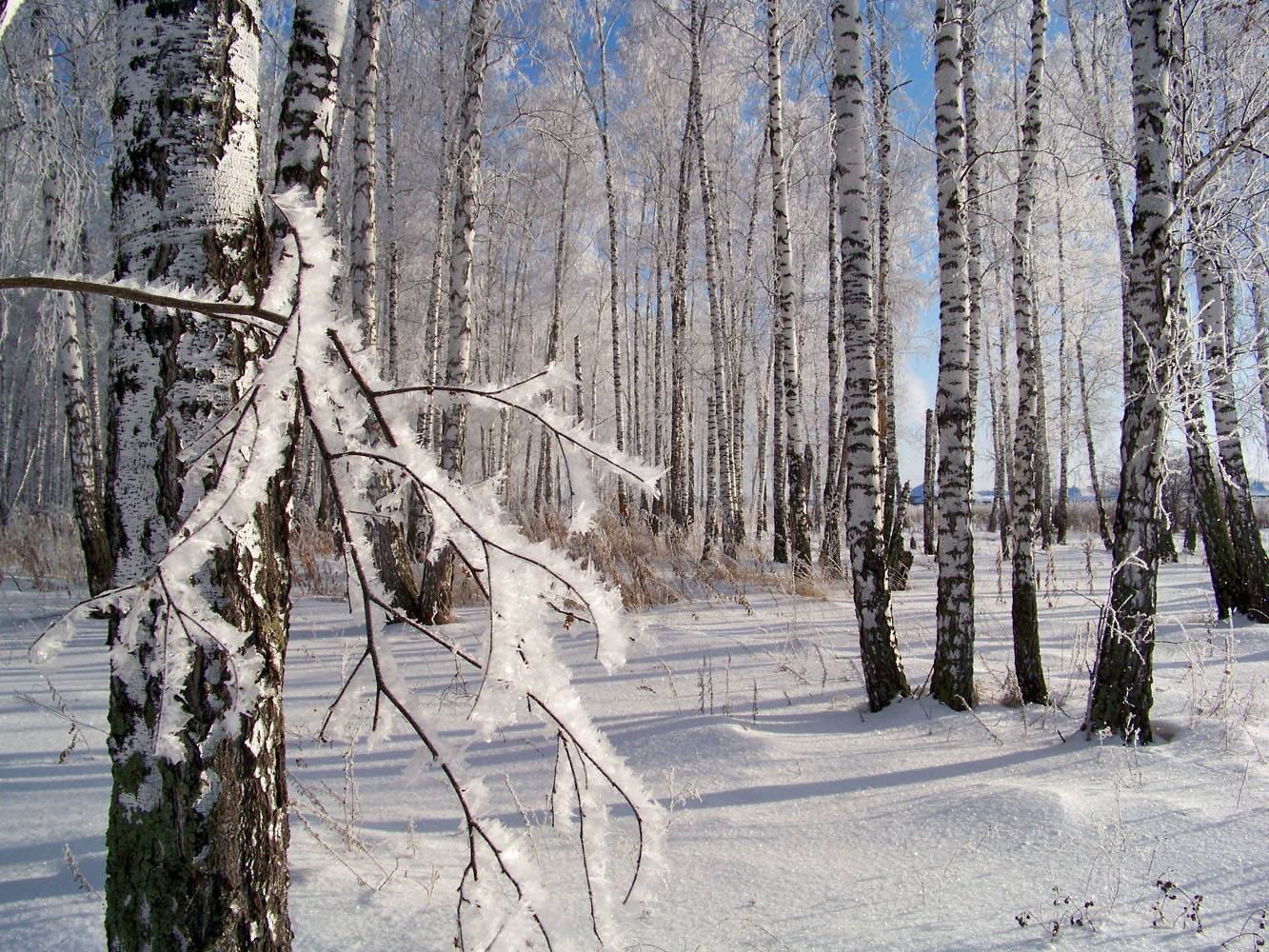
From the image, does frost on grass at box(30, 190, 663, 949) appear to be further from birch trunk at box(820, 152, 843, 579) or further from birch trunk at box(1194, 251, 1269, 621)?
Answer: birch trunk at box(820, 152, 843, 579)

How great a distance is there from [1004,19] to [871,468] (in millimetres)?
10693

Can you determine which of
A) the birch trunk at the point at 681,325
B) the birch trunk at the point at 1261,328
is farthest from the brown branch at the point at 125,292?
the birch trunk at the point at 681,325

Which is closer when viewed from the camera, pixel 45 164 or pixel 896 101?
pixel 45 164

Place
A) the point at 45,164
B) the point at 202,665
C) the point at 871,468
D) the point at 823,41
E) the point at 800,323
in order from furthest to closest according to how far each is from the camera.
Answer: the point at 800,323 < the point at 823,41 < the point at 45,164 < the point at 871,468 < the point at 202,665

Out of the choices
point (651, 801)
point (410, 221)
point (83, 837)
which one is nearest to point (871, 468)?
point (651, 801)

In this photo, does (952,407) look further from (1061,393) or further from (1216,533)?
(1061,393)

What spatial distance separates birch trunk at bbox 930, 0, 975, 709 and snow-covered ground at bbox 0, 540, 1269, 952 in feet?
0.97

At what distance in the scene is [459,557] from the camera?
74 cm

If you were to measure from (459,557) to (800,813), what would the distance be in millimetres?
2258

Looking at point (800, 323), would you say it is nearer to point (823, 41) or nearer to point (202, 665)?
point (823, 41)

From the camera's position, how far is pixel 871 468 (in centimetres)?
372

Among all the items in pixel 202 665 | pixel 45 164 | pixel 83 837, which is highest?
pixel 45 164

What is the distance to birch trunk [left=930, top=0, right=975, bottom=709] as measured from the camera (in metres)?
3.46

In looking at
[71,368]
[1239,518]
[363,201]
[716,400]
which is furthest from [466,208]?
[1239,518]
